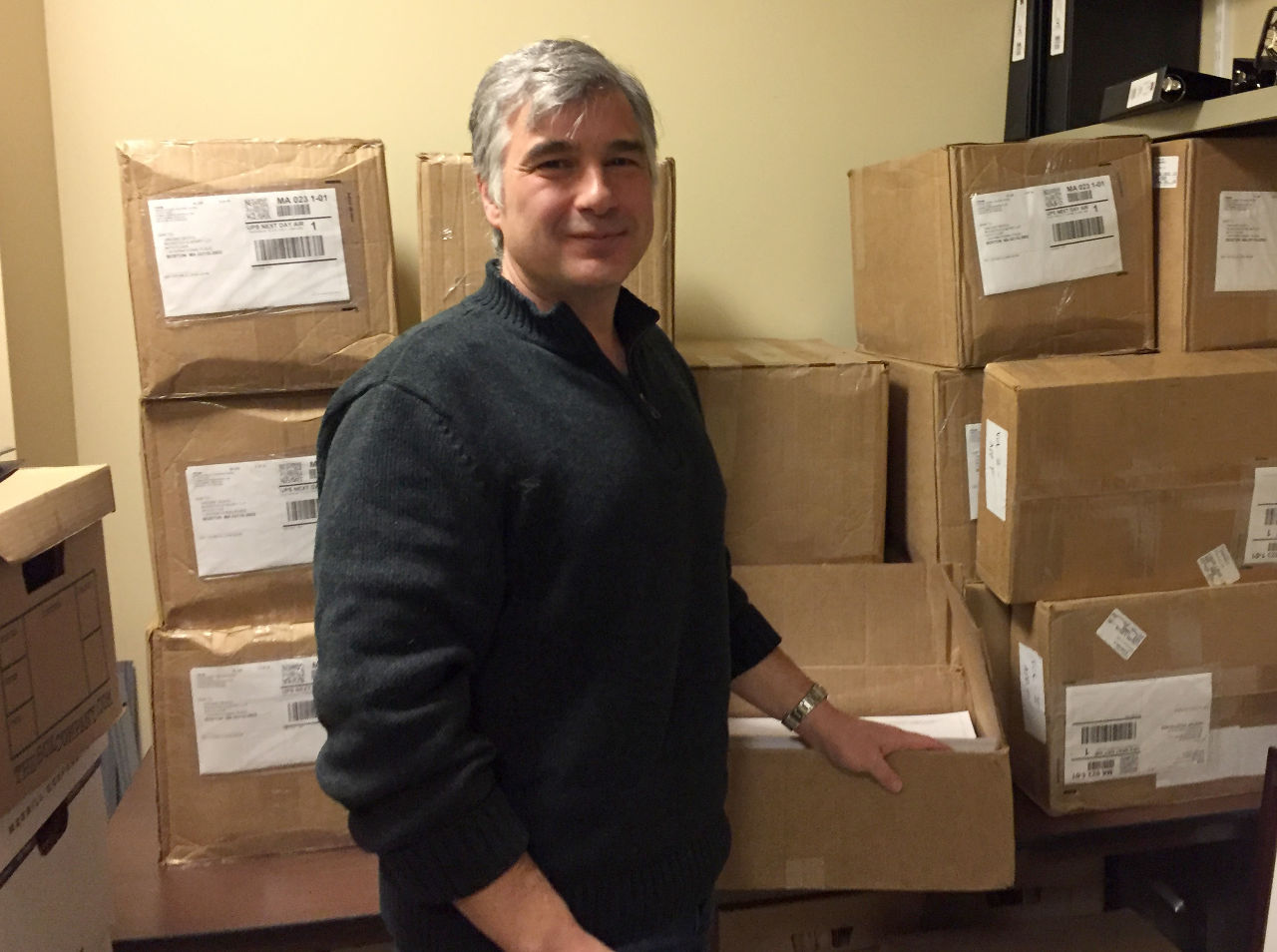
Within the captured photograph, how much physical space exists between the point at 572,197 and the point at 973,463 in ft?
2.62

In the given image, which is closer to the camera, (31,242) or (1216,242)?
(1216,242)

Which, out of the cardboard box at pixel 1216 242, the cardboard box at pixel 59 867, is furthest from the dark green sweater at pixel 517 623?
the cardboard box at pixel 1216 242

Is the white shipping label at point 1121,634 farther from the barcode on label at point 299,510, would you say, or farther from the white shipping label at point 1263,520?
the barcode on label at point 299,510

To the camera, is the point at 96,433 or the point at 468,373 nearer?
the point at 468,373

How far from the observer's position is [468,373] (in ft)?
2.70

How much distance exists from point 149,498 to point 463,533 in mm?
696

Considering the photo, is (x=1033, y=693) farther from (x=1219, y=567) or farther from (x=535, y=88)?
(x=535, y=88)

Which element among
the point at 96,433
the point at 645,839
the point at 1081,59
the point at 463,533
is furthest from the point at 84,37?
the point at 1081,59

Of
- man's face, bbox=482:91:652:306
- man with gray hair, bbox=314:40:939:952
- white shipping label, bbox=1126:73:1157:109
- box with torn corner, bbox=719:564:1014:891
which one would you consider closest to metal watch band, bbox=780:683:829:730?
box with torn corner, bbox=719:564:1014:891

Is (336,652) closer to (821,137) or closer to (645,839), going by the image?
(645,839)

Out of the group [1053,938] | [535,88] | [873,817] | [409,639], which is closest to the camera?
[409,639]

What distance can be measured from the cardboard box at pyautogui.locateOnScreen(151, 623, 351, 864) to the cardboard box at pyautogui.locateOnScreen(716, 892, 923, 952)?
2.25ft

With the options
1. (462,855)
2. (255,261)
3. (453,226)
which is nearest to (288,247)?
(255,261)

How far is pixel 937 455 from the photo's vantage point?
140 centimetres
